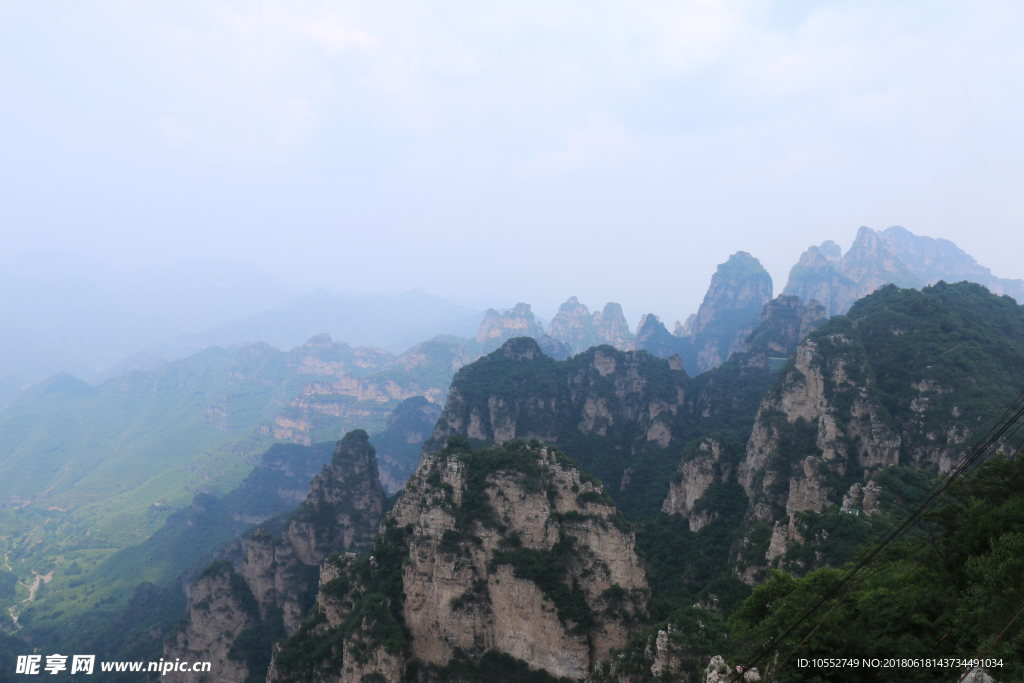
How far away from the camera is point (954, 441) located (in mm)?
37000

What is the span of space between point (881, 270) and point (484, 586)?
153317 millimetres

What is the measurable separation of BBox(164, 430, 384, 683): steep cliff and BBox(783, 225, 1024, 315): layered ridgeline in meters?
116

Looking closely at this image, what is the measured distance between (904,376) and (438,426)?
6073 centimetres

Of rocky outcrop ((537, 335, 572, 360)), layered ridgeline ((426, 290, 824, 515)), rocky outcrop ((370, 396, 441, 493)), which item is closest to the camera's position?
layered ridgeline ((426, 290, 824, 515))

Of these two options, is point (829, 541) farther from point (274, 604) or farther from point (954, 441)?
point (274, 604)

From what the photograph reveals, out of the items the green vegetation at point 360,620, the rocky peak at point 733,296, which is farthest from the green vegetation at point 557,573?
the rocky peak at point 733,296

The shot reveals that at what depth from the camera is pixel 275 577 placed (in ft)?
168

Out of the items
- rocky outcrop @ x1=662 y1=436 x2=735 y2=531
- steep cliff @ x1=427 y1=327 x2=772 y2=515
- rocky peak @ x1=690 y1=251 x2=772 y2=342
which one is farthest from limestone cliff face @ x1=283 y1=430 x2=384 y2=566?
rocky peak @ x1=690 y1=251 x2=772 y2=342

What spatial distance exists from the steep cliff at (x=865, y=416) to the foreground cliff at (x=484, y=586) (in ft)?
37.3

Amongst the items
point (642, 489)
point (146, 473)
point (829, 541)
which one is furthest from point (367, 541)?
point (146, 473)

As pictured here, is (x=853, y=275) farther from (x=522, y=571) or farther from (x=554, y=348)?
(x=522, y=571)

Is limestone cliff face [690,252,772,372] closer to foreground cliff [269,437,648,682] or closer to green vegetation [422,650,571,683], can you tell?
foreground cliff [269,437,648,682]

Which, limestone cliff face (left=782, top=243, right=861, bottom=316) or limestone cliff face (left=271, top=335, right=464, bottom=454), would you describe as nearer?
limestone cliff face (left=782, top=243, right=861, bottom=316)

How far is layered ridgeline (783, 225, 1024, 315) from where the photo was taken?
13425cm
